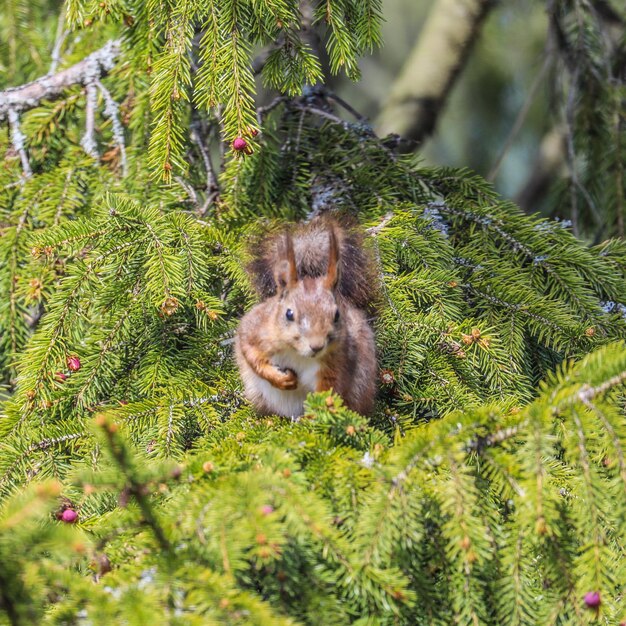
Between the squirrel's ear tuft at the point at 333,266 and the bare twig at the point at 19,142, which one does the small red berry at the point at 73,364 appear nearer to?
the squirrel's ear tuft at the point at 333,266

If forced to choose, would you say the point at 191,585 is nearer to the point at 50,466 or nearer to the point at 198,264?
the point at 50,466

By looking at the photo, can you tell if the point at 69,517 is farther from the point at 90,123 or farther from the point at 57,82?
the point at 57,82

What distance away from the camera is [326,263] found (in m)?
1.60

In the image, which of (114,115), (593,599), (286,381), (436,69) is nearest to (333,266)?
(286,381)

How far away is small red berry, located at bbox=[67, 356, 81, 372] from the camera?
151 cm

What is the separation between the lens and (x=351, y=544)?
97 cm

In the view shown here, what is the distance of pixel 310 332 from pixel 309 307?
0.16 ft

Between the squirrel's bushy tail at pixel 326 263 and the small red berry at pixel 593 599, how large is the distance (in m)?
0.79

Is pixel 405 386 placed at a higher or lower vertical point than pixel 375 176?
lower

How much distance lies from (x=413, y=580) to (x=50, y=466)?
2.45ft

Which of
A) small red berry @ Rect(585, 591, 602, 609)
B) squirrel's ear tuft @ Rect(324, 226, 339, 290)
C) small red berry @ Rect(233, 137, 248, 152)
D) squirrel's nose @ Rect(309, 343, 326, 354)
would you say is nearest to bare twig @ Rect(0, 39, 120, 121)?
small red berry @ Rect(233, 137, 248, 152)

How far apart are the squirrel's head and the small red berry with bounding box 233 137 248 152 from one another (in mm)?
204

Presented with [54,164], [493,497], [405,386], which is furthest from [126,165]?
[493,497]

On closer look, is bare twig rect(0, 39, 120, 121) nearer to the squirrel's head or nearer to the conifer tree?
the conifer tree
